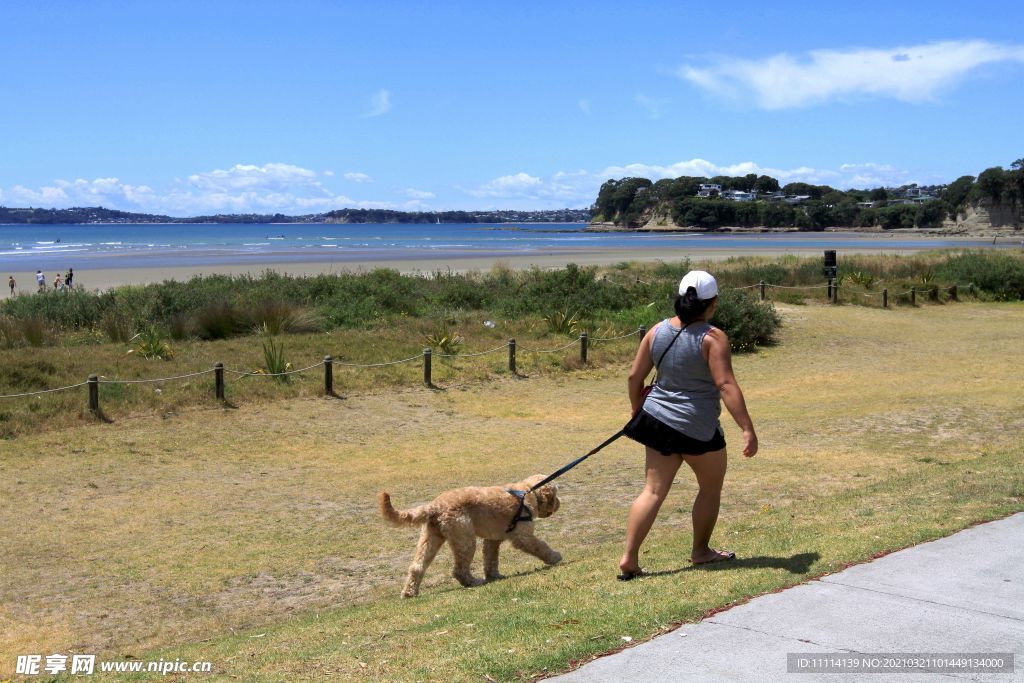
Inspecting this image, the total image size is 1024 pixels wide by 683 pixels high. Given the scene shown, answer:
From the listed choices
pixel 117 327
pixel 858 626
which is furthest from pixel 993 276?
pixel 858 626

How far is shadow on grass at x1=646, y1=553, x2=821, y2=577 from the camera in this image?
17.4 ft

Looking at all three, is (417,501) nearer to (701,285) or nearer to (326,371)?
(701,285)

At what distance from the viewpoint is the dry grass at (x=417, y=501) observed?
16.2 feet

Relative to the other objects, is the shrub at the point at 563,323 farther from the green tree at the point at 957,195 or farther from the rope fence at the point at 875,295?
the green tree at the point at 957,195

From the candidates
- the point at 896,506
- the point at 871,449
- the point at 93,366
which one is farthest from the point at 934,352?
the point at 93,366

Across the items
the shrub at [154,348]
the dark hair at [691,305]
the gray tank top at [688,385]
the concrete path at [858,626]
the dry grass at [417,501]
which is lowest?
the dry grass at [417,501]

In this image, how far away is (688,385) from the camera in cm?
537

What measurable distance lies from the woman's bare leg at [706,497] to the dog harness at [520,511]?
114cm

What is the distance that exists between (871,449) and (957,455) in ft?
3.12

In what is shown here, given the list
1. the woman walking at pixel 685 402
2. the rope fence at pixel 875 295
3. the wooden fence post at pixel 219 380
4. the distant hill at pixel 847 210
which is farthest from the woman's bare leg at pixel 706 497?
the distant hill at pixel 847 210

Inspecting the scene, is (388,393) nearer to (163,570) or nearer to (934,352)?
(163,570)

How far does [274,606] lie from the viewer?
6926 millimetres

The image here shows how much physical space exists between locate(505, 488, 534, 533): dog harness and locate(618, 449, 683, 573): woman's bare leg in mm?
1058

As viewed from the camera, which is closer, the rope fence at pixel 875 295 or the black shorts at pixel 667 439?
the black shorts at pixel 667 439
